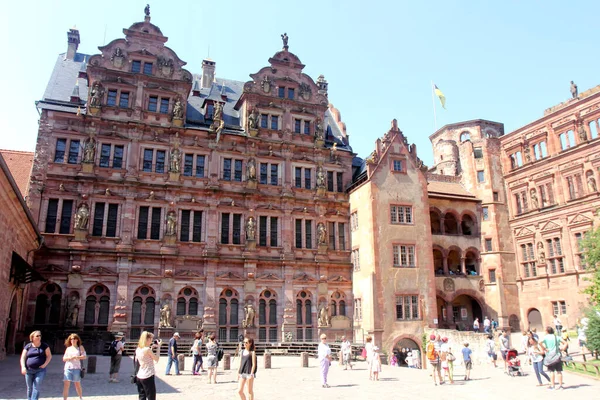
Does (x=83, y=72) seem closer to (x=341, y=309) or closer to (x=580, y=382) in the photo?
(x=341, y=309)

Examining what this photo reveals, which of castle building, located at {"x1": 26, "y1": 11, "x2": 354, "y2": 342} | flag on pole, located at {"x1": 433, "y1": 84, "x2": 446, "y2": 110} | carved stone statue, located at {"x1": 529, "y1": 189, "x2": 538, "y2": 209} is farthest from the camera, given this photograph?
flag on pole, located at {"x1": 433, "y1": 84, "x2": 446, "y2": 110}

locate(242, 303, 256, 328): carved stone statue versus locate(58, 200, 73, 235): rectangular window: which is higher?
locate(58, 200, 73, 235): rectangular window

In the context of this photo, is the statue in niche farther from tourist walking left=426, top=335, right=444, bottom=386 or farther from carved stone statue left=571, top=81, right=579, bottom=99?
carved stone statue left=571, top=81, right=579, bottom=99

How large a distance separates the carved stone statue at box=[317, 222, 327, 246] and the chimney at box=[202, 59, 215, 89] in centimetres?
1611

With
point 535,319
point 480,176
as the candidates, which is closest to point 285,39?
point 480,176

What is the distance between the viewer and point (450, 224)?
43.9 meters

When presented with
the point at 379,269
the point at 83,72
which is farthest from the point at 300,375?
the point at 83,72

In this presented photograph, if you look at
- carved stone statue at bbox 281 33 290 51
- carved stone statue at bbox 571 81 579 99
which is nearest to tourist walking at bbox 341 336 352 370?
carved stone statue at bbox 281 33 290 51

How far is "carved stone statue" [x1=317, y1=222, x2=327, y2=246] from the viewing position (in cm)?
3722

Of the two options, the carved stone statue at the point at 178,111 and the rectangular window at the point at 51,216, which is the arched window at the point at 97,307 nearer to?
the rectangular window at the point at 51,216

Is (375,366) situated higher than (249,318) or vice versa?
(249,318)

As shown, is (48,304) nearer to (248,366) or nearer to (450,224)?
(248,366)

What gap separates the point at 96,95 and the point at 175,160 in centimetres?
703

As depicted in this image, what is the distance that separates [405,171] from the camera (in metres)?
38.4
